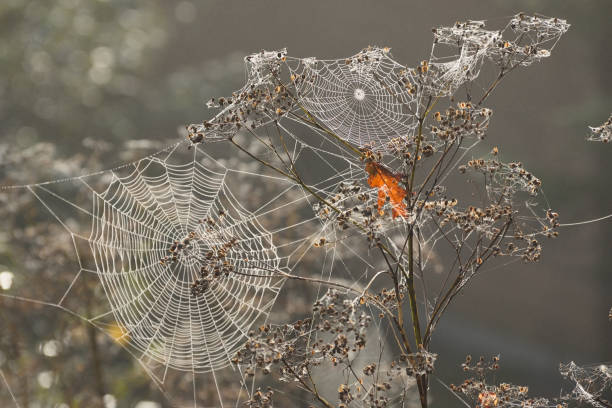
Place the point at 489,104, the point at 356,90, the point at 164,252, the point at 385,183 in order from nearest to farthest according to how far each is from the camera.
Result: 1. the point at 385,183
2. the point at 356,90
3. the point at 164,252
4. the point at 489,104

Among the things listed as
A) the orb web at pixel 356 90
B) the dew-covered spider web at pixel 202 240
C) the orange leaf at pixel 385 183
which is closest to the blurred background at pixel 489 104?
the dew-covered spider web at pixel 202 240

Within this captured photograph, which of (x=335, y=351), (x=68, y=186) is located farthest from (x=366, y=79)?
(x=68, y=186)

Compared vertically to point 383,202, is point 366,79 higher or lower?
higher

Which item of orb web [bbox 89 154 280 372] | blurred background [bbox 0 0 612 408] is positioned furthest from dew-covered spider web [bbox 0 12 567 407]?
blurred background [bbox 0 0 612 408]

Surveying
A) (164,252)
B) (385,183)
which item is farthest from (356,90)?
(164,252)

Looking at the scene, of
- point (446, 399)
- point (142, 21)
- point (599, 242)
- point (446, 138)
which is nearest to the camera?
point (446, 138)

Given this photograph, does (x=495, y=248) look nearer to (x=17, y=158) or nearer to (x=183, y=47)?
(x=17, y=158)

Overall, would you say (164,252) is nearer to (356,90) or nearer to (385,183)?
(356,90)

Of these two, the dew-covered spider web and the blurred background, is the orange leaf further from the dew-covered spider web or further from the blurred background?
the blurred background
